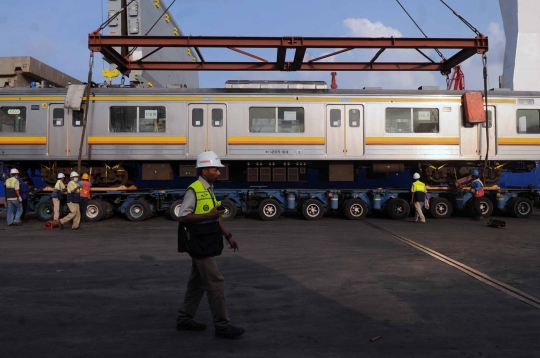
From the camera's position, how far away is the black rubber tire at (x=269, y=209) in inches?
606

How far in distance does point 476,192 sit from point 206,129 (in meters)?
9.19

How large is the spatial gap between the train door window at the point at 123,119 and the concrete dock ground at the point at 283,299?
470 centimetres

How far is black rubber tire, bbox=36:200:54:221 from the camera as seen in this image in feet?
49.4

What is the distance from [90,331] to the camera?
16.0 feet

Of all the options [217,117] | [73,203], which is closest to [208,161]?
[73,203]

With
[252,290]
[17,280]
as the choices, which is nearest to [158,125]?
[17,280]

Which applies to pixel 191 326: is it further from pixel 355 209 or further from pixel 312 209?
pixel 355 209

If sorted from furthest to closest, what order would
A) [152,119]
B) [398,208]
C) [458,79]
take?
[458,79] → [398,208] → [152,119]

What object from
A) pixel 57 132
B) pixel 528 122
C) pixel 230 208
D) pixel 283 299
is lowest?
pixel 283 299

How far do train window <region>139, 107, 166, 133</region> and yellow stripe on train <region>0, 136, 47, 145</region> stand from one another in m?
3.20

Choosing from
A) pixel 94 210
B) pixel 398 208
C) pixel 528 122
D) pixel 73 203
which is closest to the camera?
pixel 73 203

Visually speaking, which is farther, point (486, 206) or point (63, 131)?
point (486, 206)

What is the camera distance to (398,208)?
51.5 ft

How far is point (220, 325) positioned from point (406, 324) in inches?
82.9
